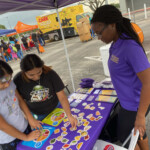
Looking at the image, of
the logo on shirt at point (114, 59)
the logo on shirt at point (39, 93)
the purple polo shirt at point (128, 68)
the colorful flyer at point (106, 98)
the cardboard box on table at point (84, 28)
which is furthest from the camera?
the cardboard box on table at point (84, 28)

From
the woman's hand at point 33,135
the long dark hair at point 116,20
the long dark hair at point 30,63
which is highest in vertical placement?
the long dark hair at point 116,20

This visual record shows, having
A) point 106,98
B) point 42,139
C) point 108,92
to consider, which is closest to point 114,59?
point 106,98

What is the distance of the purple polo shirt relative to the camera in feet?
3.04

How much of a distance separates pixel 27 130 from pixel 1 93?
49 centimetres

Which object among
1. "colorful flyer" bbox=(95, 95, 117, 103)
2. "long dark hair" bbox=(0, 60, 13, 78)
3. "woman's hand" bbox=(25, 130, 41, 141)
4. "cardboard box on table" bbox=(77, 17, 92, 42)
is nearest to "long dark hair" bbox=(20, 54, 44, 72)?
"long dark hair" bbox=(0, 60, 13, 78)

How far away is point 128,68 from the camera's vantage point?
1.02 meters

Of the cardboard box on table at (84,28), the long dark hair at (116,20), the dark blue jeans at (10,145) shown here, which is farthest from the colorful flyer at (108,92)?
the cardboard box on table at (84,28)

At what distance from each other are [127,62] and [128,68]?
0.17 feet

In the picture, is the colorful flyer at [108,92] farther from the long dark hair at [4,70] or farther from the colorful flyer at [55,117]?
the long dark hair at [4,70]

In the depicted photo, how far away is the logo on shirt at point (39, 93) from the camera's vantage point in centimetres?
145

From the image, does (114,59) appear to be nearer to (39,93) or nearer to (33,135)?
(39,93)

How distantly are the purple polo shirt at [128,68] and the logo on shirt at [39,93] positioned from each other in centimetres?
73

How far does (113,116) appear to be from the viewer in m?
1.72

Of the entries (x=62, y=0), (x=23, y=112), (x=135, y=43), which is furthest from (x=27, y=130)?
(x=62, y=0)
